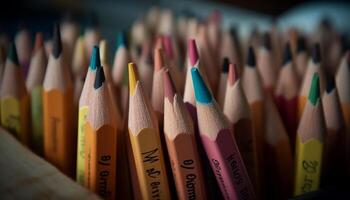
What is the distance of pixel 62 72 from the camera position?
31 cm

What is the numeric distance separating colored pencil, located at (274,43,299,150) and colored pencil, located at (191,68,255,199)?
12 cm

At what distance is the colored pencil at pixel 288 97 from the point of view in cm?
38

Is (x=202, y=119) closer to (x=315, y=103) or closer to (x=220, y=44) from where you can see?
(x=315, y=103)

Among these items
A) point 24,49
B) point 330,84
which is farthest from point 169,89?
point 24,49

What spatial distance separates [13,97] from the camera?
1.07ft

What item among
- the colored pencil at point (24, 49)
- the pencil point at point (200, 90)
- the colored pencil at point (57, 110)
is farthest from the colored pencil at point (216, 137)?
the colored pencil at point (24, 49)

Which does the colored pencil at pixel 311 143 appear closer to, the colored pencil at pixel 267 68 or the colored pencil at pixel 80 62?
the colored pencil at pixel 267 68

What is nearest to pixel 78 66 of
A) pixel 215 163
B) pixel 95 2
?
pixel 215 163

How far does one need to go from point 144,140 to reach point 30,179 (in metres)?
0.08

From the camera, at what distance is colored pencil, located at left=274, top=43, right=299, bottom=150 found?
38 centimetres

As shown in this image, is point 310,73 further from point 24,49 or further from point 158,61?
point 24,49

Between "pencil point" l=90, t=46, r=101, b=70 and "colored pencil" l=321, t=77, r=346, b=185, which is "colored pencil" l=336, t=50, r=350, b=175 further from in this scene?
"pencil point" l=90, t=46, r=101, b=70

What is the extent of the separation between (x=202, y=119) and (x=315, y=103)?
9 centimetres

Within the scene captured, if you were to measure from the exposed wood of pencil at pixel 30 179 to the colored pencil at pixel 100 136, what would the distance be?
0.02 m
